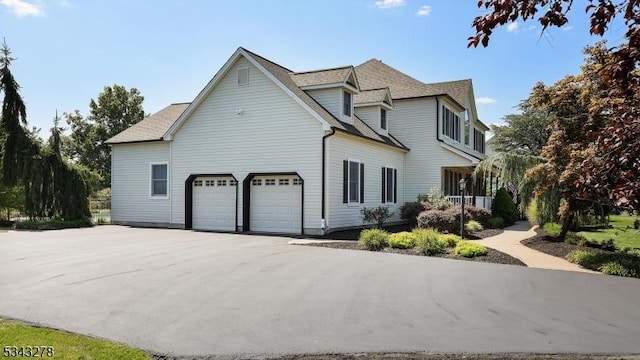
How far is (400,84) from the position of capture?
27047mm

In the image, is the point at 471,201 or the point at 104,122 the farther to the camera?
the point at 104,122

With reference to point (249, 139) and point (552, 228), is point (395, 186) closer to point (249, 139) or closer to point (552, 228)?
point (552, 228)

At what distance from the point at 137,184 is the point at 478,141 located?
80.2ft

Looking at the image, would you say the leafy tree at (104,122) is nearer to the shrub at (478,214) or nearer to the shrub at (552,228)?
the shrub at (478,214)

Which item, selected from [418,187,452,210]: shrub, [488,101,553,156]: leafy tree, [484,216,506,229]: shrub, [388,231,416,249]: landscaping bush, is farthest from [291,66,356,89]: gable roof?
[488,101,553,156]: leafy tree

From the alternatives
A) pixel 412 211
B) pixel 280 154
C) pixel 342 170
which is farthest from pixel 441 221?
pixel 280 154

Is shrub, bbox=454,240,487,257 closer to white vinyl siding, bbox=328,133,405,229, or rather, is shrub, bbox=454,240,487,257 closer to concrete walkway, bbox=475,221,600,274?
concrete walkway, bbox=475,221,600,274

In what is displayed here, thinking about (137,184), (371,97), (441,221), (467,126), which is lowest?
(441,221)

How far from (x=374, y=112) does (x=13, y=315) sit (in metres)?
19.5

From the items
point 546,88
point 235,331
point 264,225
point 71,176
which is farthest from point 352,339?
point 71,176

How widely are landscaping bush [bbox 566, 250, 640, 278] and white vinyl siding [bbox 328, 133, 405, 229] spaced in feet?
28.7

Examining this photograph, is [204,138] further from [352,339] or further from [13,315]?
[352,339]

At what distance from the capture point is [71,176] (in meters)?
23.6

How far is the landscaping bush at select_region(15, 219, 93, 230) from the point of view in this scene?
69.5ft
